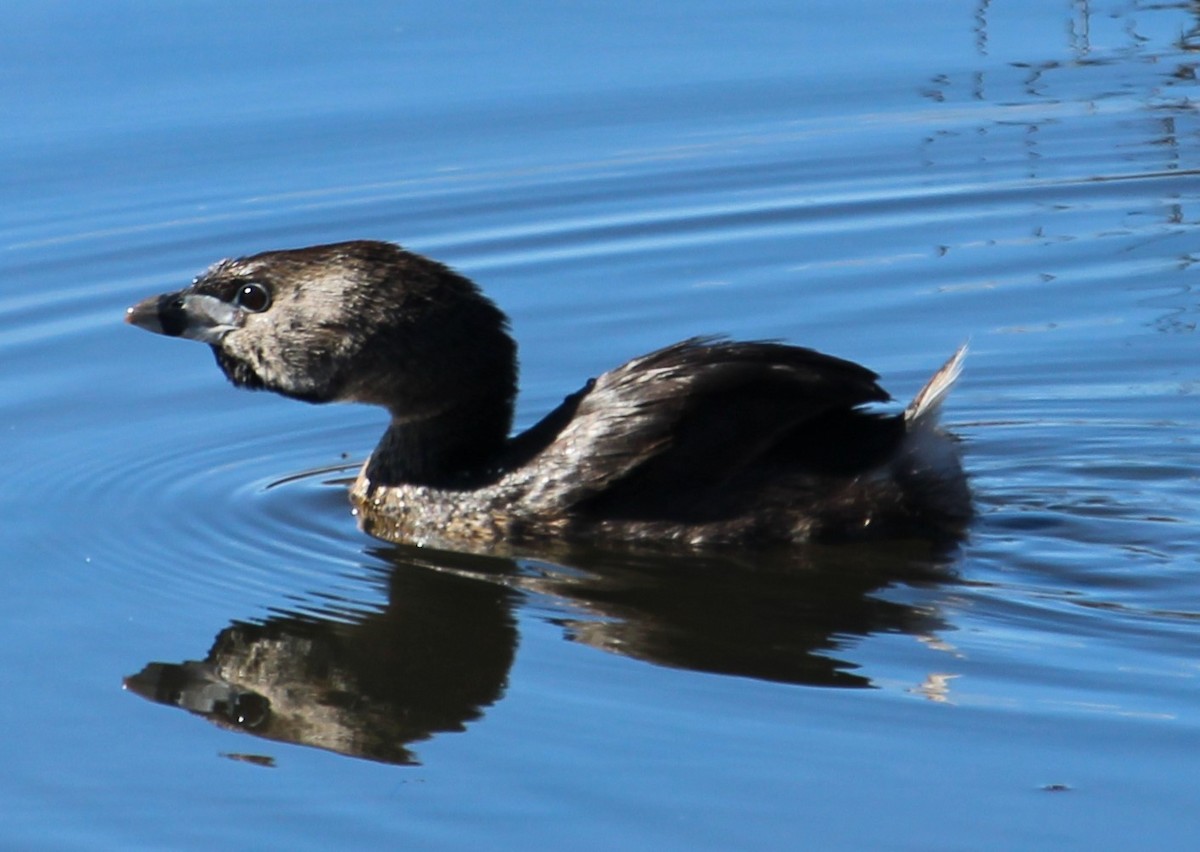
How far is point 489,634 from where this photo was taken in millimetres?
7512

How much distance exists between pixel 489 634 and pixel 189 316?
2.10 meters

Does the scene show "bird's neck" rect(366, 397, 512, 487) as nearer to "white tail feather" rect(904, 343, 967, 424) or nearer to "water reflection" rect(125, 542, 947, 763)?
"water reflection" rect(125, 542, 947, 763)

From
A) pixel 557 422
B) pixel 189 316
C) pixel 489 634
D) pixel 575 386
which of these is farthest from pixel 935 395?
pixel 189 316

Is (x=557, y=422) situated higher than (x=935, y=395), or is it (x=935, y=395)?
(x=935, y=395)

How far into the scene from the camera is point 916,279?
35.1 feet

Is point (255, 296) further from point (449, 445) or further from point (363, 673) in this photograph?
point (363, 673)

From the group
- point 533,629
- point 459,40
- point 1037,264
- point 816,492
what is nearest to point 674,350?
point 816,492

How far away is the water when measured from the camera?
20.5 feet

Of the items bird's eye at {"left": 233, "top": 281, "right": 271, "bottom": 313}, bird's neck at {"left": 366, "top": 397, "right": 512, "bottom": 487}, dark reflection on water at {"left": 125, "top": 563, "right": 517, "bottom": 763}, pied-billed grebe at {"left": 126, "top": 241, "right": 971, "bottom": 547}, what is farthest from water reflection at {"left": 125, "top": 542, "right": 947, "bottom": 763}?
bird's eye at {"left": 233, "top": 281, "right": 271, "bottom": 313}

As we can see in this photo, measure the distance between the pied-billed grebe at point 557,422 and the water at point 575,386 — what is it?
0.66ft

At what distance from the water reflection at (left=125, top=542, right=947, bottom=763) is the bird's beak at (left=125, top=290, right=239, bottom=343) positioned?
1.13 metres

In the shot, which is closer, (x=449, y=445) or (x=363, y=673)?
(x=363, y=673)

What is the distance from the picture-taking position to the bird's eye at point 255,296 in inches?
347

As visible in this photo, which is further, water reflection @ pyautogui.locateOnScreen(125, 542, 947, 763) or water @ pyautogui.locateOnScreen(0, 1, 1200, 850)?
water reflection @ pyautogui.locateOnScreen(125, 542, 947, 763)
